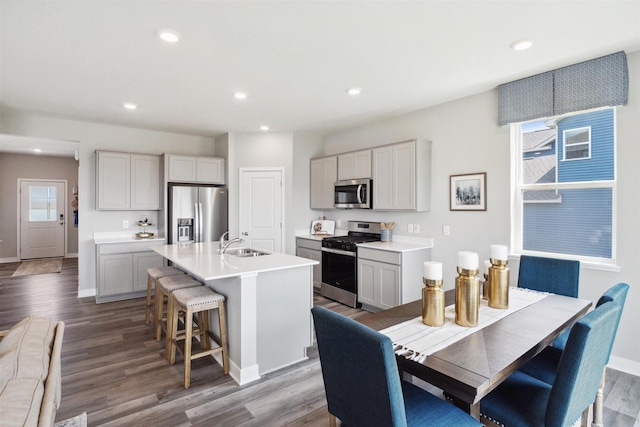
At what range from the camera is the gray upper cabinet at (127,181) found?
473 centimetres

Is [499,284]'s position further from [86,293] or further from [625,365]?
[86,293]

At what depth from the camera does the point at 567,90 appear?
2922 mm

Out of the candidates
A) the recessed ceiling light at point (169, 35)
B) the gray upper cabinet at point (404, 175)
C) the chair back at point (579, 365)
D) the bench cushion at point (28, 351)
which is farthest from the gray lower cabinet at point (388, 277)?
the bench cushion at point (28, 351)

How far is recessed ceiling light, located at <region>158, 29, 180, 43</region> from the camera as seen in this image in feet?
7.50

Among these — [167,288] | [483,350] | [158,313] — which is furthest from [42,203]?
[483,350]

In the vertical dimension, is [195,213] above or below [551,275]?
above

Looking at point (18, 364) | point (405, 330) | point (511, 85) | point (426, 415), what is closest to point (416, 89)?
point (511, 85)

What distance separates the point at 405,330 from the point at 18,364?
4.91 feet

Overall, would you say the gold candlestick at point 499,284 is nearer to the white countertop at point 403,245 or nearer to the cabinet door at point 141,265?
the white countertop at point 403,245

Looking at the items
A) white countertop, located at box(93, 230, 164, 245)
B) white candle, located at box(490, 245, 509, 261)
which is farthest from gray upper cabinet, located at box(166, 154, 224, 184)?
white candle, located at box(490, 245, 509, 261)

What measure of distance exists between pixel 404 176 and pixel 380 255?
1.03 metres

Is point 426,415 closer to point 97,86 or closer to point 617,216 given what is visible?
point 617,216

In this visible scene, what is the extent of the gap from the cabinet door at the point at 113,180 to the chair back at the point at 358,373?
15.0ft

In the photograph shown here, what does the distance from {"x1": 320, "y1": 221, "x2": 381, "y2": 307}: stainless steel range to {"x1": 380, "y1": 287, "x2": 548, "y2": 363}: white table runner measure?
239 centimetres
